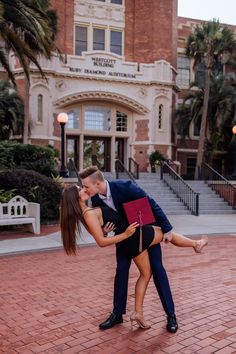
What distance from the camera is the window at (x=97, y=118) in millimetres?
24913

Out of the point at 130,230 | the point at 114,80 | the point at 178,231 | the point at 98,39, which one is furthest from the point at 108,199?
the point at 98,39

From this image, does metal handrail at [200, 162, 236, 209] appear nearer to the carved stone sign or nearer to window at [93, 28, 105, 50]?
the carved stone sign

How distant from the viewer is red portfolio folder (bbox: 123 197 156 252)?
3906 mm

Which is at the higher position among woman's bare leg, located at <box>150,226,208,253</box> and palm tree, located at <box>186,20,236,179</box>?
palm tree, located at <box>186,20,236,179</box>

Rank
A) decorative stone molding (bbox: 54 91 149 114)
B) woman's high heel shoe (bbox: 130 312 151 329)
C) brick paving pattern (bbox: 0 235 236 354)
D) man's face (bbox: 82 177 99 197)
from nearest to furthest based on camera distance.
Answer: man's face (bbox: 82 177 99 197), brick paving pattern (bbox: 0 235 236 354), woman's high heel shoe (bbox: 130 312 151 329), decorative stone molding (bbox: 54 91 149 114)

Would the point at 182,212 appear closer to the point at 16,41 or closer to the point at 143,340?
the point at 16,41

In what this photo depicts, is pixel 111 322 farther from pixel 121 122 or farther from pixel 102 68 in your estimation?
pixel 121 122

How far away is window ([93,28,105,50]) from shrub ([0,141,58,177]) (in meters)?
11.5

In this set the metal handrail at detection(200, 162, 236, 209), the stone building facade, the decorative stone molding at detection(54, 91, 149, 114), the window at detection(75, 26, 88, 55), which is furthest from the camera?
the window at detection(75, 26, 88, 55)

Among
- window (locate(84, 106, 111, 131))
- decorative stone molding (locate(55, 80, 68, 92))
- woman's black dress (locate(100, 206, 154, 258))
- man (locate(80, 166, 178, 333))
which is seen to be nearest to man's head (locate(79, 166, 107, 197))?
man (locate(80, 166, 178, 333))

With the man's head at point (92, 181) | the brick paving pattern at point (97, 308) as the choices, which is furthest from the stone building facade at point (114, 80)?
the man's head at point (92, 181)

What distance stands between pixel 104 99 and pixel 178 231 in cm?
1393

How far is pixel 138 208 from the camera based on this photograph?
155 inches

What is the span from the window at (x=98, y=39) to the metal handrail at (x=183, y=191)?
29.1 feet
